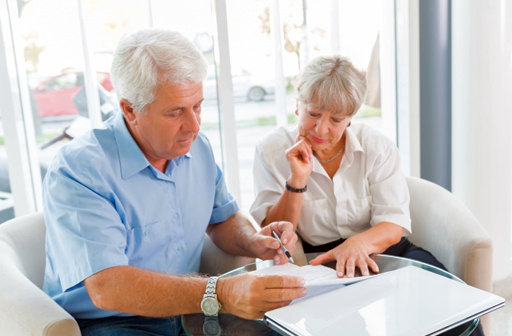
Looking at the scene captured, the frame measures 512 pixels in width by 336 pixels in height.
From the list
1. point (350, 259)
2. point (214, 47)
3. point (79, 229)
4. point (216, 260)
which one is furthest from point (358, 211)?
point (214, 47)

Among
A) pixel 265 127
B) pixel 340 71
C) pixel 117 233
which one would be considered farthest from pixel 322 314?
pixel 265 127

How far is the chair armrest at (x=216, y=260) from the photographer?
1.79 meters

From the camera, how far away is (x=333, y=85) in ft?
5.82

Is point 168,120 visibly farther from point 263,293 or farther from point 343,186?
point 343,186

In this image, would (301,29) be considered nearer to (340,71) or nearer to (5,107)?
(340,71)

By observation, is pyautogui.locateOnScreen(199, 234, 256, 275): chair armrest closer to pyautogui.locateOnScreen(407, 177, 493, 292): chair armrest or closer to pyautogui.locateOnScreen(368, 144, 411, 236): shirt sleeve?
pyautogui.locateOnScreen(368, 144, 411, 236): shirt sleeve

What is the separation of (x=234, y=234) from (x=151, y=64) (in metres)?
0.71

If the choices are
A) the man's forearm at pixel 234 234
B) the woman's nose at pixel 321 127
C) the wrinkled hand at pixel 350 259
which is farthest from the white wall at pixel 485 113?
the man's forearm at pixel 234 234

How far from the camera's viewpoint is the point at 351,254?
1.55m

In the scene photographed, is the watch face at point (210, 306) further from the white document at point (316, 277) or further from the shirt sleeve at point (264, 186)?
the shirt sleeve at point (264, 186)

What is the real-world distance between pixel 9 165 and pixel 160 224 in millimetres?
1203

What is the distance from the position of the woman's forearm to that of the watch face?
24.8 inches

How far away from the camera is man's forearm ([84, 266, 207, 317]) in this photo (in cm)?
128

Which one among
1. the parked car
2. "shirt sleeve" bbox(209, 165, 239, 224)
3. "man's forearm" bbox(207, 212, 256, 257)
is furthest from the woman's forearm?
the parked car
